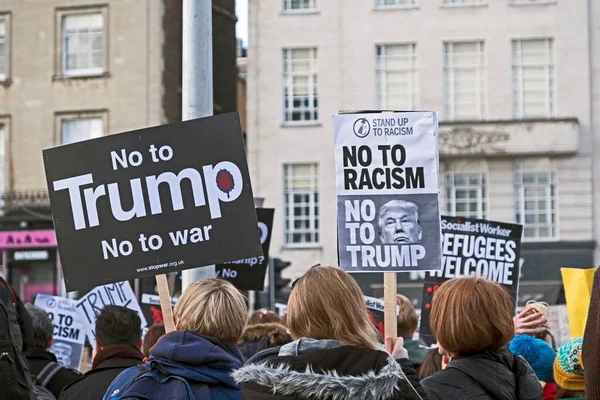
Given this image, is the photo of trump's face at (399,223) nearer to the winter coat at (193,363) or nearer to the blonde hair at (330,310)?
the winter coat at (193,363)

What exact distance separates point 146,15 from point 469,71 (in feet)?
30.1

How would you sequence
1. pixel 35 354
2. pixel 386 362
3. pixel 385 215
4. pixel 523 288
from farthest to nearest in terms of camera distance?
pixel 523 288, pixel 35 354, pixel 385 215, pixel 386 362

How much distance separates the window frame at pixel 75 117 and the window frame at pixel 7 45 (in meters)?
1.97

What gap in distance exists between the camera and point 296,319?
12.2 ft

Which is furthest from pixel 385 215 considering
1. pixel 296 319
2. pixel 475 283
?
pixel 296 319

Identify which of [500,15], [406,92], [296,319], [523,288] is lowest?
[523,288]

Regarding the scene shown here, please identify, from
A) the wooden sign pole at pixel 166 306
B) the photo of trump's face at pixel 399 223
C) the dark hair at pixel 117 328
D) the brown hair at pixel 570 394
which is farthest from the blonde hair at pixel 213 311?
the brown hair at pixel 570 394

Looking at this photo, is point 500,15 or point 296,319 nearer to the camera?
point 296,319

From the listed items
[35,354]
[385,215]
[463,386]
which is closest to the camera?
[463,386]

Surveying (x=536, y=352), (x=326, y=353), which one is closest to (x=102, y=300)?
(x=536, y=352)

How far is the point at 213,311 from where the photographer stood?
4.52m

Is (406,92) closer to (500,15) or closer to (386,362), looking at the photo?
(500,15)

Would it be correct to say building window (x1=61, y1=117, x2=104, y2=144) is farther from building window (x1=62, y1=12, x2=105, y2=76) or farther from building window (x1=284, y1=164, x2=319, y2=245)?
building window (x1=284, y1=164, x2=319, y2=245)

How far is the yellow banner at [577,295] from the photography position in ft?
19.2
